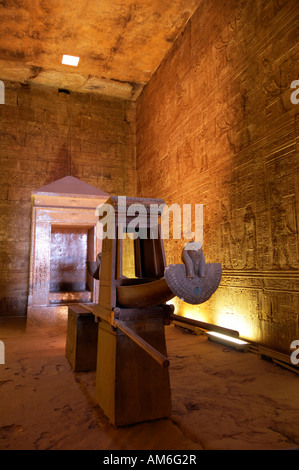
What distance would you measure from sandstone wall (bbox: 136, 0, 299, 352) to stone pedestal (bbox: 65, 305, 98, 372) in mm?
2592

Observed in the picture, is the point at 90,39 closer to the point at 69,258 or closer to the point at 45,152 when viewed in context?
the point at 45,152

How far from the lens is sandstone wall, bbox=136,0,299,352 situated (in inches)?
174

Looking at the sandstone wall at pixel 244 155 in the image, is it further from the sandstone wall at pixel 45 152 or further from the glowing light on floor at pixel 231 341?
the sandstone wall at pixel 45 152

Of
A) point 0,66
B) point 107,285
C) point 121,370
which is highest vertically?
point 0,66

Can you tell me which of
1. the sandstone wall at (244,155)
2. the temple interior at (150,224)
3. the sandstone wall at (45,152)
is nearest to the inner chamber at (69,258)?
the temple interior at (150,224)

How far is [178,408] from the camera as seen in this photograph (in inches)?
110

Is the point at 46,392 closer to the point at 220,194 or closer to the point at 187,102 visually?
the point at 220,194

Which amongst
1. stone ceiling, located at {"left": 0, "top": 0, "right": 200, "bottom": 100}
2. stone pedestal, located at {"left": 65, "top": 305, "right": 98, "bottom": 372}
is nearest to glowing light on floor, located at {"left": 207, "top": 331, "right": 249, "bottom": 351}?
stone pedestal, located at {"left": 65, "top": 305, "right": 98, "bottom": 372}

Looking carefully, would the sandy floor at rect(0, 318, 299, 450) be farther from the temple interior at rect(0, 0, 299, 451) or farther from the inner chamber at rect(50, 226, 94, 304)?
the inner chamber at rect(50, 226, 94, 304)

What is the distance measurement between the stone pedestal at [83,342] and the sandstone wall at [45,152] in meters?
5.56

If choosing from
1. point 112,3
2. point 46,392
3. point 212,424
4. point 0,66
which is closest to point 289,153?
point 212,424

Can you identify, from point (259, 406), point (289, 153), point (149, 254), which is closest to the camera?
point (259, 406)

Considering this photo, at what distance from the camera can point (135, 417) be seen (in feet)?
8.23
